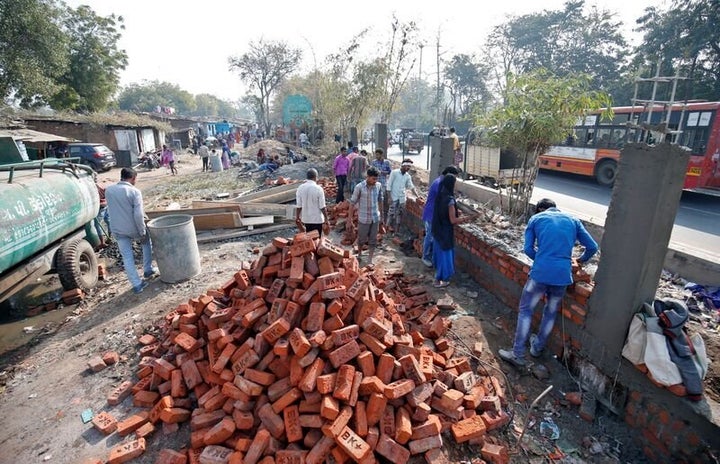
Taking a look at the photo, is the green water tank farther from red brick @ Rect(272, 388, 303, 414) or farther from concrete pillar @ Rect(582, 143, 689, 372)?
concrete pillar @ Rect(582, 143, 689, 372)

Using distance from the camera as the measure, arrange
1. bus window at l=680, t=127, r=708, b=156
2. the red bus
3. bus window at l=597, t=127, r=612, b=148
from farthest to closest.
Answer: bus window at l=597, t=127, r=612, b=148, bus window at l=680, t=127, r=708, b=156, the red bus

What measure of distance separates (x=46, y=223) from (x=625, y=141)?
1159 centimetres

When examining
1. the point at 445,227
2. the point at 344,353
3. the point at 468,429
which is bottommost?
the point at 468,429

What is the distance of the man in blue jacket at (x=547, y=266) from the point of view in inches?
141

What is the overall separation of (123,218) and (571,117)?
21.9 ft

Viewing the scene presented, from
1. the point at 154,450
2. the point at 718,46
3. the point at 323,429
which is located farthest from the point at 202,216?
the point at 718,46

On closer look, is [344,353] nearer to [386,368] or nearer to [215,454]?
[386,368]

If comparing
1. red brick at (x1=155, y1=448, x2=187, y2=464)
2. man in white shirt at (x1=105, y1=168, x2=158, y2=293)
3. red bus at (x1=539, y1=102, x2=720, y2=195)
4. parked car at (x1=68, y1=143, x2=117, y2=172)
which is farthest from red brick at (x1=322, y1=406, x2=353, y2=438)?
parked car at (x1=68, y1=143, x2=117, y2=172)

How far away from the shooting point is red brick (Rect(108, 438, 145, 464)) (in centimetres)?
288

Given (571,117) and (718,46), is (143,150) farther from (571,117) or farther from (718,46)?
(718,46)

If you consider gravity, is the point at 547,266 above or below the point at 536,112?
below

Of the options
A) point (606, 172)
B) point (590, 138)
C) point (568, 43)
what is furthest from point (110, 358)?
point (568, 43)

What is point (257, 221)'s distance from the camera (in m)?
8.29

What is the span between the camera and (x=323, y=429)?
2730mm
